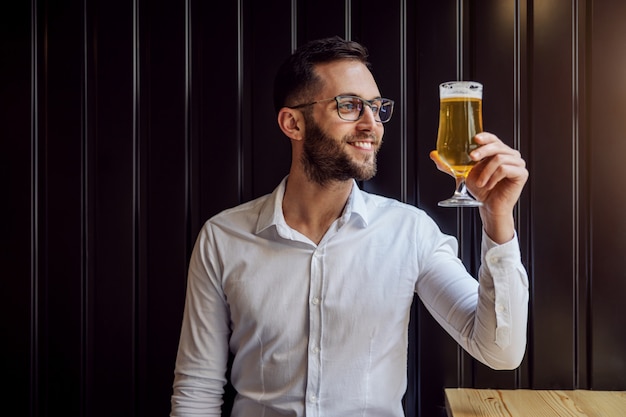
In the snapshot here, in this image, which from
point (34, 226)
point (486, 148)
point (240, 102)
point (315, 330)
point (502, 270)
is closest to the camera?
point (486, 148)

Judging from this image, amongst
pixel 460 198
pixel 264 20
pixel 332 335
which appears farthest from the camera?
pixel 264 20

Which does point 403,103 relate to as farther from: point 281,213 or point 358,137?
point 281,213

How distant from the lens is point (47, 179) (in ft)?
6.79

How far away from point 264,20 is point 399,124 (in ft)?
1.95

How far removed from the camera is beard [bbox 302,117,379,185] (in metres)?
1.63

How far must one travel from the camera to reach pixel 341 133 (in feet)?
5.37

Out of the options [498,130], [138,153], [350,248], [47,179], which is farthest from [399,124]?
[47,179]

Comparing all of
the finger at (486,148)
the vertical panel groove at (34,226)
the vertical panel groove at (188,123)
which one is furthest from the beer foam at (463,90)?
the vertical panel groove at (34,226)

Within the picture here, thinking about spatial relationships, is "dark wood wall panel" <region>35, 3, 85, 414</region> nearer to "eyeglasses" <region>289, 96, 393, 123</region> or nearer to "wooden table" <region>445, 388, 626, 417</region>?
"eyeglasses" <region>289, 96, 393, 123</region>

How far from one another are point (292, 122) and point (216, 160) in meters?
0.37

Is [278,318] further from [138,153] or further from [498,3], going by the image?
[498,3]

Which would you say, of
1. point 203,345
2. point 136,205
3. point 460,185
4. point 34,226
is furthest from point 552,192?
point 34,226

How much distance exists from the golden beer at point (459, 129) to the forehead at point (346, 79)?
0.39 m

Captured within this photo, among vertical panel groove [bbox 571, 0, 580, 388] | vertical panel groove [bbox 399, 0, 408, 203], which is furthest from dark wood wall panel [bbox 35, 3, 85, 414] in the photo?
vertical panel groove [bbox 571, 0, 580, 388]
